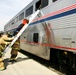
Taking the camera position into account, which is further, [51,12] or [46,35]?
[46,35]

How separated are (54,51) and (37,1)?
3396 mm

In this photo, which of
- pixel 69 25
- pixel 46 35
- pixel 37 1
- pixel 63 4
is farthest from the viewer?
pixel 37 1

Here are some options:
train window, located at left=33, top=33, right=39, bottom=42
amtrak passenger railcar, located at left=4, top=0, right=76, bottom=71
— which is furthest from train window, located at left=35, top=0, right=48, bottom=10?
train window, located at left=33, top=33, right=39, bottom=42

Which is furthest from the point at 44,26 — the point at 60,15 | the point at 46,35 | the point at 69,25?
the point at 69,25

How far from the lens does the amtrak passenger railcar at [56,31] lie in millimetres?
7778

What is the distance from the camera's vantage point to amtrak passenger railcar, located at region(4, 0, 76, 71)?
778 centimetres

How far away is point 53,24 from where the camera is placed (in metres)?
9.34

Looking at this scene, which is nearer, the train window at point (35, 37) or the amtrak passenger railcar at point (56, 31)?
the amtrak passenger railcar at point (56, 31)

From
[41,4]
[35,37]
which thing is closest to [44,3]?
[41,4]

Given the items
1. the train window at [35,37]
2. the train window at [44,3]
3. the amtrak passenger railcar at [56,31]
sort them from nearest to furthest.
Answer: the amtrak passenger railcar at [56,31] < the train window at [44,3] < the train window at [35,37]

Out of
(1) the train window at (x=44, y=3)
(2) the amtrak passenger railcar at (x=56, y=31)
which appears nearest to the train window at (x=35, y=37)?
(2) the amtrak passenger railcar at (x=56, y=31)

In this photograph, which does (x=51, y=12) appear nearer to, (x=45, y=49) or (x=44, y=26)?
(x=44, y=26)

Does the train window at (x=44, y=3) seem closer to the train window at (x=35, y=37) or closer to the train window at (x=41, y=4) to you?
the train window at (x=41, y=4)

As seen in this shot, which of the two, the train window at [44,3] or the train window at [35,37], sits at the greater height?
the train window at [44,3]
